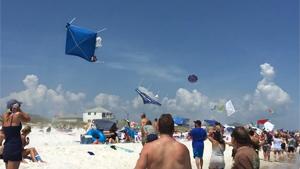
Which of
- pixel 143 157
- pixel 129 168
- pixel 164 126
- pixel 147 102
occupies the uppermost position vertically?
pixel 147 102

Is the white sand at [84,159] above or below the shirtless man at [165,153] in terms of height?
below

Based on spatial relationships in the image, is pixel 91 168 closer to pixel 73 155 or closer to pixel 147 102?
pixel 73 155

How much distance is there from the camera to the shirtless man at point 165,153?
370 centimetres

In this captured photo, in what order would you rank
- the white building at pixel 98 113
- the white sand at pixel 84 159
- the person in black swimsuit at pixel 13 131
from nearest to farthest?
1. the person in black swimsuit at pixel 13 131
2. the white sand at pixel 84 159
3. the white building at pixel 98 113

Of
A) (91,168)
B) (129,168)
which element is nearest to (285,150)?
(129,168)

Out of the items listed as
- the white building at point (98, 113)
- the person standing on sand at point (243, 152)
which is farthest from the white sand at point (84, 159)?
the white building at point (98, 113)

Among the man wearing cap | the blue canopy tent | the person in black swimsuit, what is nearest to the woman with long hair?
the man wearing cap

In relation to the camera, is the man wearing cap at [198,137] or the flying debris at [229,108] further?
the flying debris at [229,108]

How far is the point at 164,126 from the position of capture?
379 cm

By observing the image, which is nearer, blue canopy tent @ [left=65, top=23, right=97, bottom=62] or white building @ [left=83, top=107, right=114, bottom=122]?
blue canopy tent @ [left=65, top=23, right=97, bottom=62]

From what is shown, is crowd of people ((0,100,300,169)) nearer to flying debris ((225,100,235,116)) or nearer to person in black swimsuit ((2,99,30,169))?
person in black swimsuit ((2,99,30,169))

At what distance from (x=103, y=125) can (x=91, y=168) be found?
42.5ft

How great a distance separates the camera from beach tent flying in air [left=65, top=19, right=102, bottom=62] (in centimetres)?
1331

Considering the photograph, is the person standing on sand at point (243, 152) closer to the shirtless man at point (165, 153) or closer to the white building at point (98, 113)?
the shirtless man at point (165, 153)
